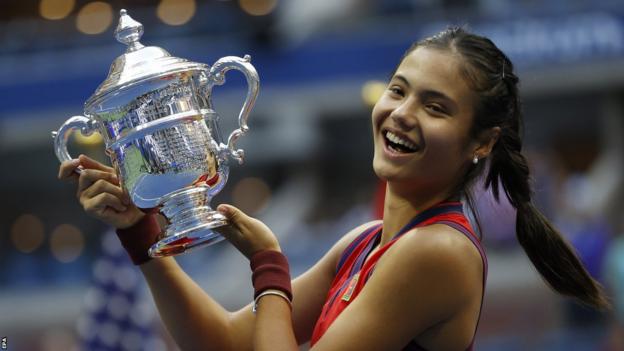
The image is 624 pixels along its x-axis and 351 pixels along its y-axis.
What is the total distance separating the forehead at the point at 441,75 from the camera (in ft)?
7.69

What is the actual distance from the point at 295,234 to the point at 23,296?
8.90 ft

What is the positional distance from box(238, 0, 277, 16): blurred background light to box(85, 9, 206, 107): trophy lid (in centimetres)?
993

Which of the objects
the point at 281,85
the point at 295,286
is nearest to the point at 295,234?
the point at 281,85

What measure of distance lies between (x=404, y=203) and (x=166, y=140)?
460 mm

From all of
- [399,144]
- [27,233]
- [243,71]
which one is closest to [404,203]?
[399,144]

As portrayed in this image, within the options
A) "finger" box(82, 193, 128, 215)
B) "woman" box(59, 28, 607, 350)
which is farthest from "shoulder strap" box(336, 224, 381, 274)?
"finger" box(82, 193, 128, 215)

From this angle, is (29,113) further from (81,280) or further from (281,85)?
(281,85)

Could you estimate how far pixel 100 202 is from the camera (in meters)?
2.43

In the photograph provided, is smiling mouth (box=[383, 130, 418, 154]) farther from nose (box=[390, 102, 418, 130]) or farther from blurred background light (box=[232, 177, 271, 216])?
blurred background light (box=[232, 177, 271, 216])

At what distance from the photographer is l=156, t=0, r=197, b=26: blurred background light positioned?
12695 mm

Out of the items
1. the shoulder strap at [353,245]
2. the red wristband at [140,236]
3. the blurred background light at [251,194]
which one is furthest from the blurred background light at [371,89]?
the red wristband at [140,236]

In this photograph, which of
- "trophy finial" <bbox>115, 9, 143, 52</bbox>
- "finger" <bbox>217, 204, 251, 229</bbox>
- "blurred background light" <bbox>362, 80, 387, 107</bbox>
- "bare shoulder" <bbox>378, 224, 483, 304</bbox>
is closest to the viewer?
"bare shoulder" <bbox>378, 224, 483, 304</bbox>

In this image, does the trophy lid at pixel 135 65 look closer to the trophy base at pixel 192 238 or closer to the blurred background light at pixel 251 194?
the trophy base at pixel 192 238

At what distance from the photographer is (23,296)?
1261 centimetres
